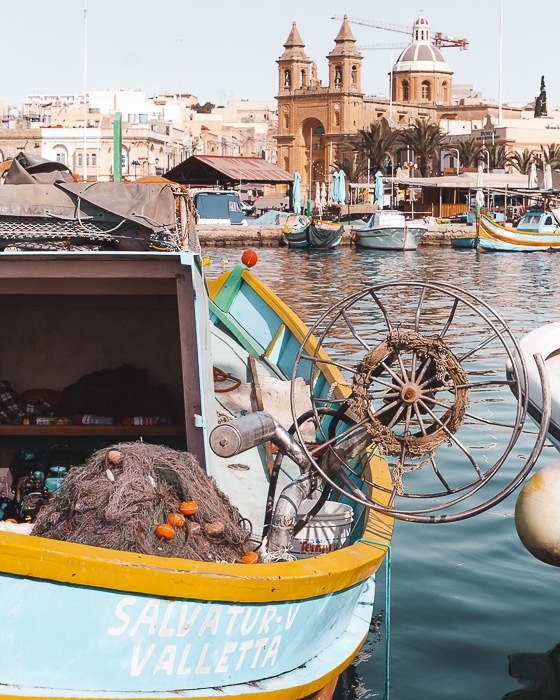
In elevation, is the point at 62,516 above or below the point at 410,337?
below

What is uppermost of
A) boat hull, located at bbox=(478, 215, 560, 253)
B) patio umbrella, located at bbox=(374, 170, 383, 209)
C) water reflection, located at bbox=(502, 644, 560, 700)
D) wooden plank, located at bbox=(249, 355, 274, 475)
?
patio umbrella, located at bbox=(374, 170, 383, 209)

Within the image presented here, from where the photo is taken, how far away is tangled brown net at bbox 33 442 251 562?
468 cm

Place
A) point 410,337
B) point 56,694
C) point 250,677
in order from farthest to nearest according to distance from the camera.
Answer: point 410,337, point 250,677, point 56,694

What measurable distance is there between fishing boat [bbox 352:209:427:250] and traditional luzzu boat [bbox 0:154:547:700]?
A: 39.6 metres

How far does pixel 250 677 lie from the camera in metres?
4.70

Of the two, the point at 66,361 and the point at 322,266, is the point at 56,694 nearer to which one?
the point at 66,361

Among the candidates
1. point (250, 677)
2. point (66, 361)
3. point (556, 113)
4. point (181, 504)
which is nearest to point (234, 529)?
point (181, 504)

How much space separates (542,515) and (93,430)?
2915mm

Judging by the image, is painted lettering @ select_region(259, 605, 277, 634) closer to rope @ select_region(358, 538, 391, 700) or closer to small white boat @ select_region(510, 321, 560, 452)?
rope @ select_region(358, 538, 391, 700)

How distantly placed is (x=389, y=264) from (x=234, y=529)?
118 ft

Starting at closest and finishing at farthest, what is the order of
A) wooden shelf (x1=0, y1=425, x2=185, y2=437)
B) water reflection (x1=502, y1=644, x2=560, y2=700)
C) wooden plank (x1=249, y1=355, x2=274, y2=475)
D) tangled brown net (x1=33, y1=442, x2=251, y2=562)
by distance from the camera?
1. tangled brown net (x1=33, y1=442, x2=251, y2=562)
2. water reflection (x1=502, y1=644, x2=560, y2=700)
3. wooden shelf (x1=0, y1=425, x2=185, y2=437)
4. wooden plank (x1=249, y1=355, x2=274, y2=475)

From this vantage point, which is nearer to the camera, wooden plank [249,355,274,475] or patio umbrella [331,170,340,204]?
wooden plank [249,355,274,475]

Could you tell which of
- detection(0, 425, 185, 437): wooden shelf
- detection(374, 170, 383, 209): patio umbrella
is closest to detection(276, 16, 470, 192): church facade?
detection(374, 170, 383, 209): patio umbrella

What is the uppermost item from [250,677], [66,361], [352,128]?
[352,128]
